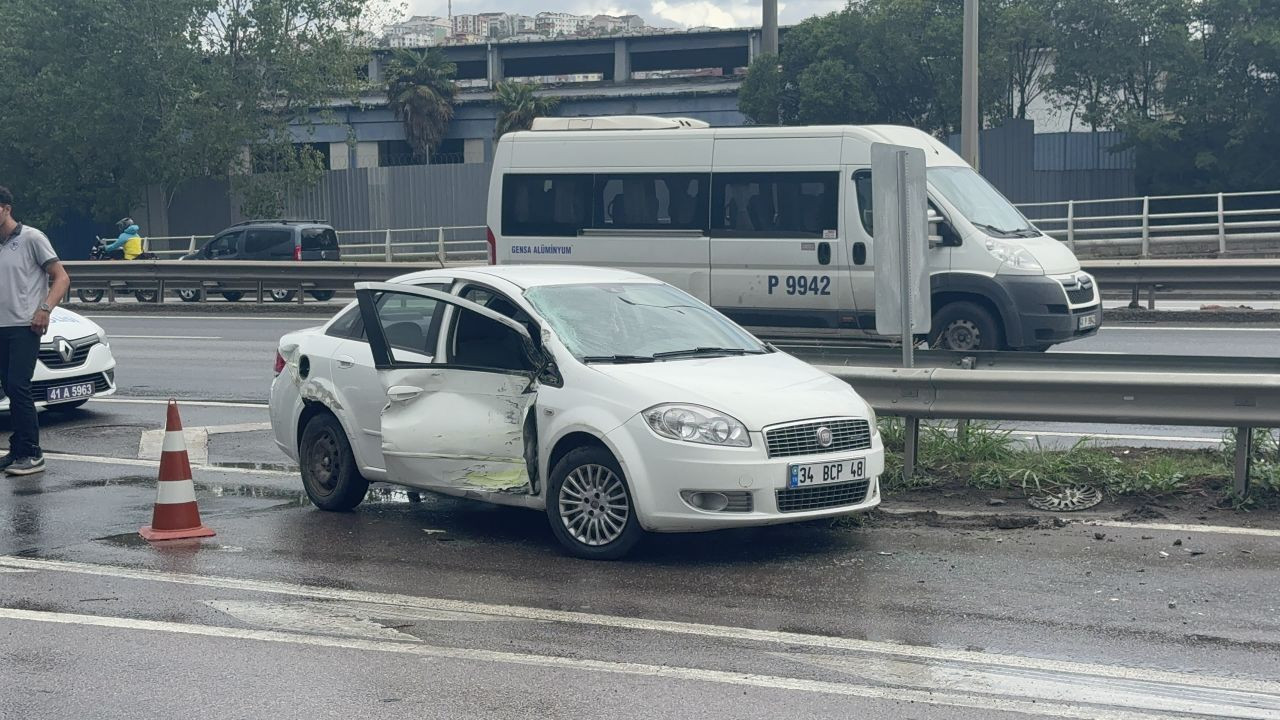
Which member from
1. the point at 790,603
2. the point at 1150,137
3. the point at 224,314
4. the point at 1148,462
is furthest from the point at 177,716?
the point at 1150,137

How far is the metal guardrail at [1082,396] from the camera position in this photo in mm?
8312

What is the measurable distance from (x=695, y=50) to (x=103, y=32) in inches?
1276

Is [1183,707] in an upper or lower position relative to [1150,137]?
lower

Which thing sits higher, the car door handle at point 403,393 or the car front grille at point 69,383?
the car door handle at point 403,393

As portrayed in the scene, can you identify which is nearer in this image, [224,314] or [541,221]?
[541,221]

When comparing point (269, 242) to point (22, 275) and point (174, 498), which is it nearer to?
point (22, 275)

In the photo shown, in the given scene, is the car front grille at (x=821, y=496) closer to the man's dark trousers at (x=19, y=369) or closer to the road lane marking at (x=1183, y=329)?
the man's dark trousers at (x=19, y=369)

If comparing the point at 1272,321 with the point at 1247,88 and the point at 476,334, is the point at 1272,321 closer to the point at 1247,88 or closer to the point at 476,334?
the point at 476,334

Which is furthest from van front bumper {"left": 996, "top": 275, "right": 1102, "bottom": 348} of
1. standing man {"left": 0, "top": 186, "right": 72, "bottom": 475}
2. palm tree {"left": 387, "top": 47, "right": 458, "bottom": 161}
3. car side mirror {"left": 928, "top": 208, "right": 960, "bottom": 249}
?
palm tree {"left": 387, "top": 47, "right": 458, "bottom": 161}

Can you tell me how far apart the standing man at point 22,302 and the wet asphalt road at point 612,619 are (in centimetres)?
99

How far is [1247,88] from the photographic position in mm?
37312

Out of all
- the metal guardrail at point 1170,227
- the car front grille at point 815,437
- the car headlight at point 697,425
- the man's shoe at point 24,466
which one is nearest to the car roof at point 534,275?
the car headlight at point 697,425

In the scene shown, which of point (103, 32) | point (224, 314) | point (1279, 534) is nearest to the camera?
point (1279, 534)

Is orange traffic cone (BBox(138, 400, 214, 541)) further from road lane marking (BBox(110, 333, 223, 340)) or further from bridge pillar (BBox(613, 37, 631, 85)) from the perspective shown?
bridge pillar (BBox(613, 37, 631, 85))
